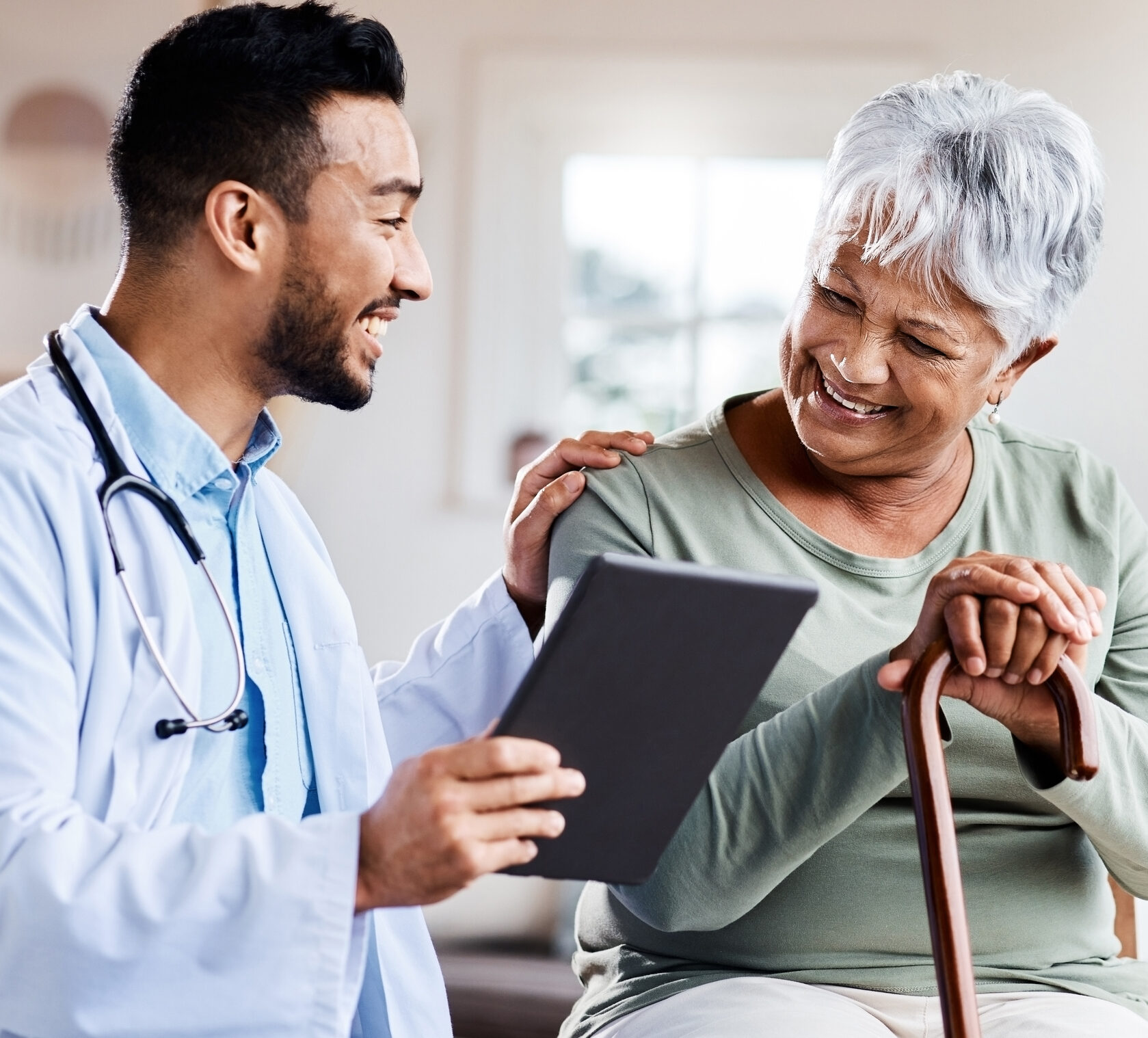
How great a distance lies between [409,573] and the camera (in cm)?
353

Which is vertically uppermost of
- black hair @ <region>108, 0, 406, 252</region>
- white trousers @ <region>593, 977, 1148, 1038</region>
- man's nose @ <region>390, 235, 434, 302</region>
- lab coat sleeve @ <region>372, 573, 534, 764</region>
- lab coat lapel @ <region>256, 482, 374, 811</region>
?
black hair @ <region>108, 0, 406, 252</region>

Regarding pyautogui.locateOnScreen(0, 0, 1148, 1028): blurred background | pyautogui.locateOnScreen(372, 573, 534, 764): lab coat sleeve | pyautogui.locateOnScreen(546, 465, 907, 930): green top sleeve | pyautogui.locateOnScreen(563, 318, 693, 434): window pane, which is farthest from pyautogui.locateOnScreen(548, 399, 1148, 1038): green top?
pyautogui.locateOnScreen(563, 318, 693, 434): window pane

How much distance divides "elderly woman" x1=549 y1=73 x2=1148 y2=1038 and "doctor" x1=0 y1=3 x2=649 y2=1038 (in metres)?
0.19

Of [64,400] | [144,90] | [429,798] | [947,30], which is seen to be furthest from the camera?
[947,30]

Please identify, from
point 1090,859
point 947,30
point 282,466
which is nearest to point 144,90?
point 1090,859

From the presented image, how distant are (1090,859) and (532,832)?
748 mm

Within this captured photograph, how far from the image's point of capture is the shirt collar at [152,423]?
119 centimetres

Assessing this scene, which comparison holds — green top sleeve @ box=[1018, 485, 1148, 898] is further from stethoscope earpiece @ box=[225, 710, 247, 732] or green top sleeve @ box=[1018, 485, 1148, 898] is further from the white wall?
the white wall

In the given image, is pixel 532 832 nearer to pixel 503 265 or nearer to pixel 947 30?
pixel 503 265

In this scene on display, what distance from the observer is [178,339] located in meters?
1.23

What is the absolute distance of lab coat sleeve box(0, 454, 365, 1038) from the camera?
0.91 metres

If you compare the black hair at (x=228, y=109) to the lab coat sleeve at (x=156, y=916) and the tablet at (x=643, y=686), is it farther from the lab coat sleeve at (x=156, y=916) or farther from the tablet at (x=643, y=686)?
the tablet at (x=643, y=686)

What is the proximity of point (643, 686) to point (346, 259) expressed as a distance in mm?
575

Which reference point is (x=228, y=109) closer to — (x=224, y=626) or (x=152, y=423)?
(x=152, y=423)
